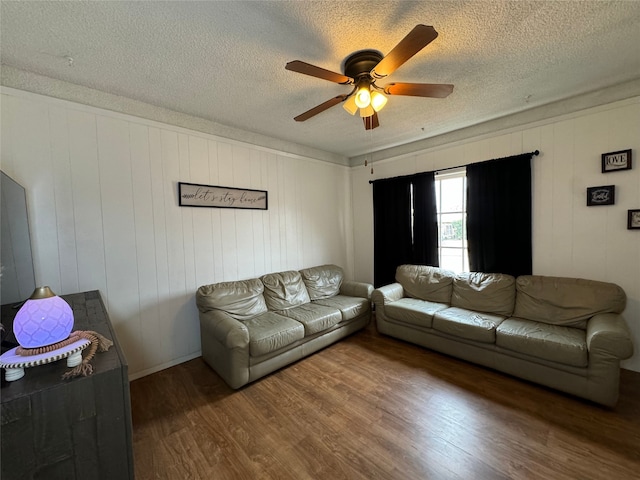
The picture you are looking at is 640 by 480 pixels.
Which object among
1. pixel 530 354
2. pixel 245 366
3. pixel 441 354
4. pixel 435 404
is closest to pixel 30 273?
pixel 245 366

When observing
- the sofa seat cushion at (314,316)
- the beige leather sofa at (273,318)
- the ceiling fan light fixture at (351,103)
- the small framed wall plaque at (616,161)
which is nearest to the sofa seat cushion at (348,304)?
the beige leather sofa at (273,318)

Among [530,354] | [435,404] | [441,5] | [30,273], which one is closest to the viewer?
[441,5]

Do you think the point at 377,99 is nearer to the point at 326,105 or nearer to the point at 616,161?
the point at 326,105

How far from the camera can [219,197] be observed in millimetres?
3055

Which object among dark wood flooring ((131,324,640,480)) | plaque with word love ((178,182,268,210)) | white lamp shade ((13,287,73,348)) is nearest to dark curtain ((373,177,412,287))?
dark wood flooring ((131,324,640,480))

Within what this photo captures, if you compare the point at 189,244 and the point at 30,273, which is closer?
the point at 30,273

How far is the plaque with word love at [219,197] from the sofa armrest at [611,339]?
344cm

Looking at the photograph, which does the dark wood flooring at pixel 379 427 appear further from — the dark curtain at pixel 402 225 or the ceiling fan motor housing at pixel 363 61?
the ceiling fan motor housing at pixel 363 61

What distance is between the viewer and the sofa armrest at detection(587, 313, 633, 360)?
1.89 metres

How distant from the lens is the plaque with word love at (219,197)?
2.81 meters

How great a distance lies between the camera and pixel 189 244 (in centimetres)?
286

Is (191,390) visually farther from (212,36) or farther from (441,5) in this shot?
(441,5)

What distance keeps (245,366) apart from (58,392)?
5.14 feet

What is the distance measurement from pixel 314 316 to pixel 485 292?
6.41ft
